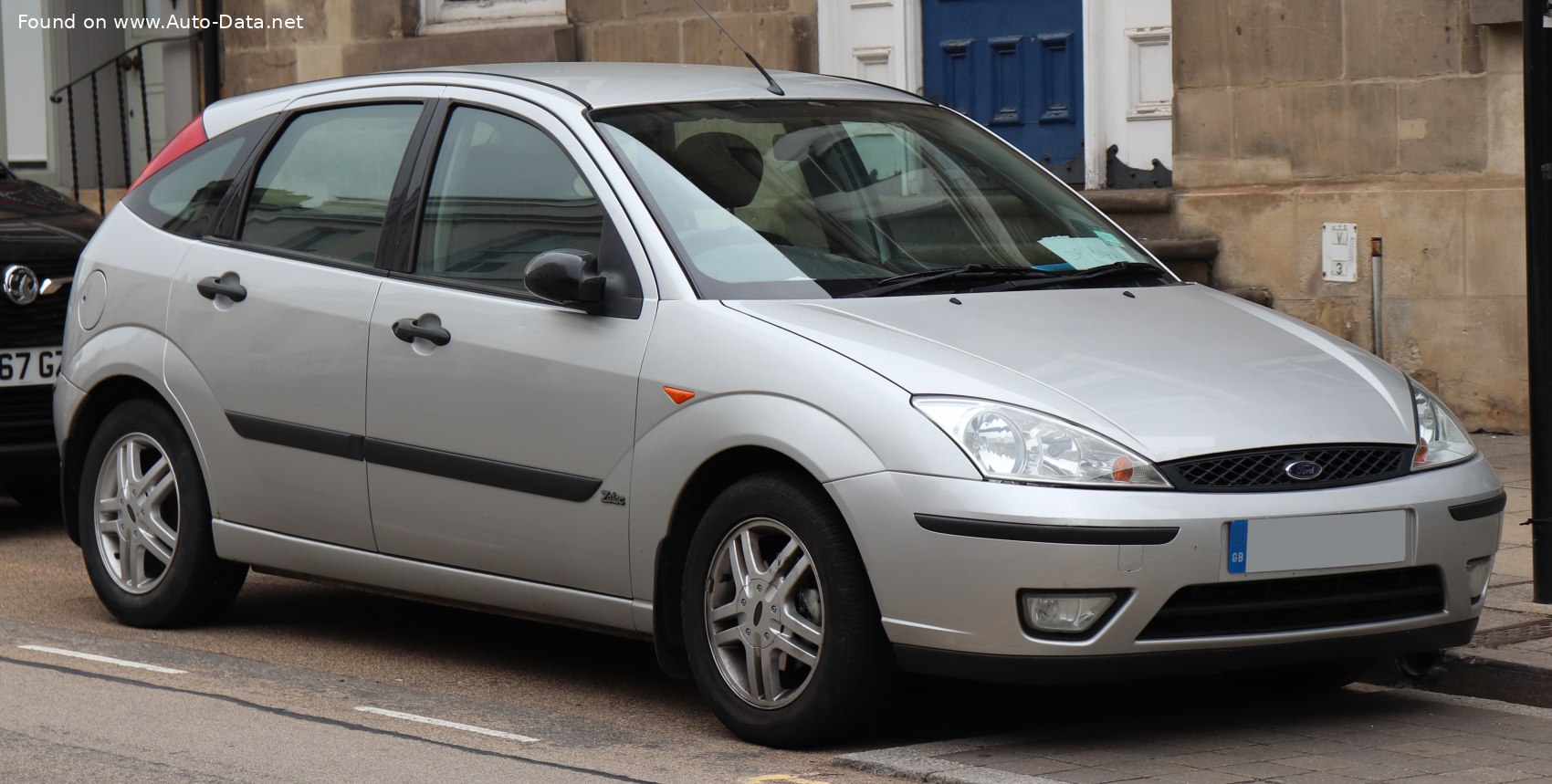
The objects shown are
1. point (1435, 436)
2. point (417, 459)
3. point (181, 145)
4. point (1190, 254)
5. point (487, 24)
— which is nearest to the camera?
point (1435, 436)

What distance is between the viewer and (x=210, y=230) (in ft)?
22.0

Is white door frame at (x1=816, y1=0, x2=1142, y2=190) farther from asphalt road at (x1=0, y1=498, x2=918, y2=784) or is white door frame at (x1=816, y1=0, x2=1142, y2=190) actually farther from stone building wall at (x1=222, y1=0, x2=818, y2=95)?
asphalt road at (x1=0, y1=498, x2=918, y2=784)

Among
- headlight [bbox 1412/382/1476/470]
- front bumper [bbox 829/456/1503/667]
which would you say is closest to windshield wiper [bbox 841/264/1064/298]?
front bumper [bbox 829/456/1503/667]

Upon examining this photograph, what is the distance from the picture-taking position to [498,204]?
5.93 meters

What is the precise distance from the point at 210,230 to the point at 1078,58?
241 inches

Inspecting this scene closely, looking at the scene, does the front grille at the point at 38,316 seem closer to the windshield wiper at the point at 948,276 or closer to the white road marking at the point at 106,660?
the white road marking at the point at 106,660

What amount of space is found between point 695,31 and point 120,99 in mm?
5550

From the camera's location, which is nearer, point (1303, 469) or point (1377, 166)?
point (1303, 469)

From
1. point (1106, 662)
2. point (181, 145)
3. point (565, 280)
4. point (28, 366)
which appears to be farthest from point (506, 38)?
point (1106, 662)

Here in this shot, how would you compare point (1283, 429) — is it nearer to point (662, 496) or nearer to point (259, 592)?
point (662, 496)

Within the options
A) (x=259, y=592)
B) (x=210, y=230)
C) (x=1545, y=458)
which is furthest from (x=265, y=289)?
(x=1545, y=458)

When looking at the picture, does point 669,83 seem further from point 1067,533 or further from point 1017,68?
point 1017,68

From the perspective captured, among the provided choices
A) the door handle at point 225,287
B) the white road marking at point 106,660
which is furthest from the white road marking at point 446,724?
the door handle at point 225,287

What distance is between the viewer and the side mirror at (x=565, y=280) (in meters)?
5.39
